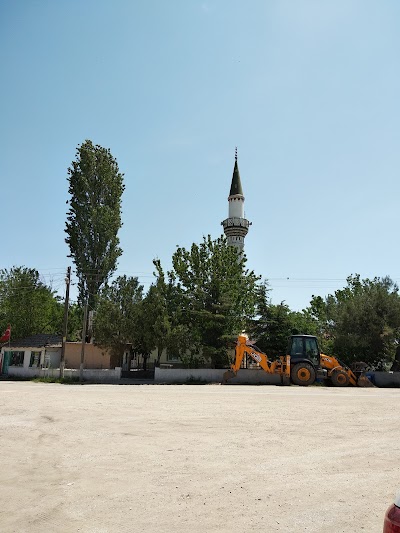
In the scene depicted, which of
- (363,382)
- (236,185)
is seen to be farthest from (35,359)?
(236,185)

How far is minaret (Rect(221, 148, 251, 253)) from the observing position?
2137 inches

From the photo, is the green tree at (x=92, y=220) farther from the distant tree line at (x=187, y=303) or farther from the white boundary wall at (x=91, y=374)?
the white boundary wall at (x=91, y=374)

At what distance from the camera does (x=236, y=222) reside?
179ft

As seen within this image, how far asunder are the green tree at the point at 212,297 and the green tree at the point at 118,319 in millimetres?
3201

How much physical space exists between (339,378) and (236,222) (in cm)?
3033

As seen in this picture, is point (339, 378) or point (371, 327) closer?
point (339, 378)

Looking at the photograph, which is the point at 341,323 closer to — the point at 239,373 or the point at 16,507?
the point at 239,373

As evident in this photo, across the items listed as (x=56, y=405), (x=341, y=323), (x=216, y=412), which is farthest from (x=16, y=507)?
(x=341, y=323)

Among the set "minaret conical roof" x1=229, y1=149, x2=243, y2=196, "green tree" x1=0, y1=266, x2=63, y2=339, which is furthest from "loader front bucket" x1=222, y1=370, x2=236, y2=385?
"minaret conical roof" x1=229, y1=149, x2=243, y2=196

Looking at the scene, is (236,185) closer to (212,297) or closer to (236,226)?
(236,226)

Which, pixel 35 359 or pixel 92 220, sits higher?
pixel 92 220

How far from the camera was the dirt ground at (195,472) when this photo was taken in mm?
4766

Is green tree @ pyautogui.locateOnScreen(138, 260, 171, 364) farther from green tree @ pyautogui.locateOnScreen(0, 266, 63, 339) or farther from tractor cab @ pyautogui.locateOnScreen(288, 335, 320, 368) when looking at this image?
green tree @ pyautogui.locateOnScreen(0, 266, 63, 339)

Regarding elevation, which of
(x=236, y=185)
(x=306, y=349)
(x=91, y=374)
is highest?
(x=236, y=185)
